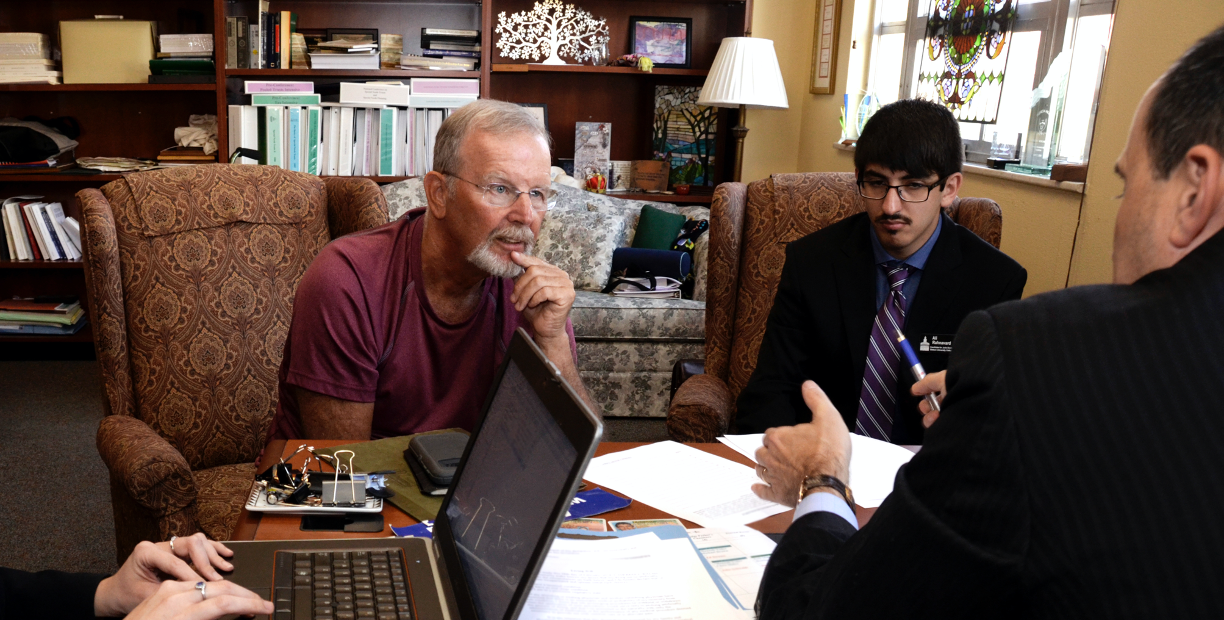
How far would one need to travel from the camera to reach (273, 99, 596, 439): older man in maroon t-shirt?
1536 millimetres

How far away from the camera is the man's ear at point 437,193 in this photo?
64.6 inches

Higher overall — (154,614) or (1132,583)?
(1132,583)

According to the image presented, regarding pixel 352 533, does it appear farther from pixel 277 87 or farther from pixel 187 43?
pixel 187 43

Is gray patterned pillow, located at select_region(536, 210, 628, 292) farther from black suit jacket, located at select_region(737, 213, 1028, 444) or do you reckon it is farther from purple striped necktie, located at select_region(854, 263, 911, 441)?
purple striped necktie, located at select_region(854, 263, 911, 441)

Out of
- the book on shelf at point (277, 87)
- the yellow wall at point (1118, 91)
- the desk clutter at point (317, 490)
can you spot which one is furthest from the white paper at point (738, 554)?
the book on shelf at point (277, 87)

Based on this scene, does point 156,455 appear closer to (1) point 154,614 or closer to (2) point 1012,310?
(1) point 154,614

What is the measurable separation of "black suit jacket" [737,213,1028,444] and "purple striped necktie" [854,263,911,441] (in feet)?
0.05

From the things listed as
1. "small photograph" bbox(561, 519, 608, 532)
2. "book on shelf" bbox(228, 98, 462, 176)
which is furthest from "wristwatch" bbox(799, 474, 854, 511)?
"book on shelf" bbox(228, 98, 462, 176)

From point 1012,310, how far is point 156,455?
1.43 m

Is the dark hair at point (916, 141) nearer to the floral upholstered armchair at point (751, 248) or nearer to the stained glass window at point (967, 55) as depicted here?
the floral upholstered armchair at point (751, 248)

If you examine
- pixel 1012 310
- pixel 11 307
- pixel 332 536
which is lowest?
pixel 11 307

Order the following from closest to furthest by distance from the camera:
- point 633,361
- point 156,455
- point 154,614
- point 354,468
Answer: point 154,614
point 354,468
point 156,455
point 633,361

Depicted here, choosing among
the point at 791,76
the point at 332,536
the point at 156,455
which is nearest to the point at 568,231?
the point at 791,76

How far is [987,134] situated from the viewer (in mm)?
3086
